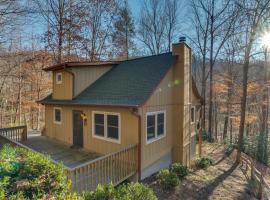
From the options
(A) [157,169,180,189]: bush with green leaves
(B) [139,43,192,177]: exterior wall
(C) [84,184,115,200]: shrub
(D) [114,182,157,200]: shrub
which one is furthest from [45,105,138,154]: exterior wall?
(C) [84,184,115,200]: shrub

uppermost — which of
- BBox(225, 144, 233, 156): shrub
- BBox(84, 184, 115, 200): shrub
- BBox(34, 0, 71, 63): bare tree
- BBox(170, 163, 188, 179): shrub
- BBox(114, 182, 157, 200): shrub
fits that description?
BBox(34, 0, 71, 63): bare tree

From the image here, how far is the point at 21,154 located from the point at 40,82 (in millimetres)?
18855

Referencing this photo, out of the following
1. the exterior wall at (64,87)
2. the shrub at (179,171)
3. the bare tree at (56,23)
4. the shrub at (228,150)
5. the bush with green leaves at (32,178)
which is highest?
the bare tree at (56,23)

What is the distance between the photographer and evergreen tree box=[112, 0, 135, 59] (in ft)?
73.9

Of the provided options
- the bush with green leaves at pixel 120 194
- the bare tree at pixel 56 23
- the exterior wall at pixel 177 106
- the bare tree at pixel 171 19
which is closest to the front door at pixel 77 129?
the exterior wall at pixel 177 106

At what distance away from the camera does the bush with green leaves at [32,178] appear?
3762mm

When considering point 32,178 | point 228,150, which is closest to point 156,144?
point 32,178

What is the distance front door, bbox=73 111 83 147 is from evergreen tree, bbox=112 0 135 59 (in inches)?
512

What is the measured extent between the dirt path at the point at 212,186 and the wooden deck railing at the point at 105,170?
125 centimetres

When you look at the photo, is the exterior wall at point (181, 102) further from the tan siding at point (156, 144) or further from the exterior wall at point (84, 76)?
the exterior wall at point (84, 76)

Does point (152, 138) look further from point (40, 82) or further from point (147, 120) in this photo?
point (40, 82)

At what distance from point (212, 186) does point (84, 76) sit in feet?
27.4

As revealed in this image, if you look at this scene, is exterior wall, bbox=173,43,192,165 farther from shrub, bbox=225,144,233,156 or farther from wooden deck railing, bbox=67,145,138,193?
shrub, bbox=225,144,233,156

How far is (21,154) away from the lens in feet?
17.7
